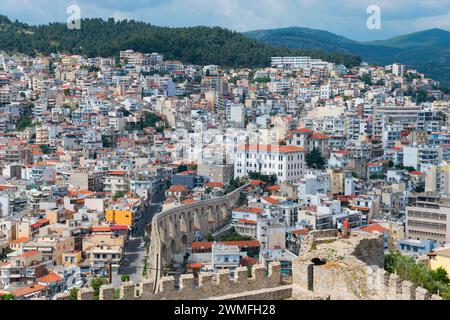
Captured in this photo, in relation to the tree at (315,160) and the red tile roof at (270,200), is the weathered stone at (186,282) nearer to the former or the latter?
the red tile roof at (270,200)


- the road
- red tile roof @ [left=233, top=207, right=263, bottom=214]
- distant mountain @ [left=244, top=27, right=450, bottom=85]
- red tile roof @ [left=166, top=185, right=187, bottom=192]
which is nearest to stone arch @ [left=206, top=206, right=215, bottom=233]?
red tile roof @ [left=233, top=207, right=263, bottom=214]

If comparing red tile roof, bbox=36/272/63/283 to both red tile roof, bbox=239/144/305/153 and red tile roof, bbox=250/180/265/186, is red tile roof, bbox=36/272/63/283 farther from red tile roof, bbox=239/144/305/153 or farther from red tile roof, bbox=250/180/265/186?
red tile roof, bbox=239/144/305/153

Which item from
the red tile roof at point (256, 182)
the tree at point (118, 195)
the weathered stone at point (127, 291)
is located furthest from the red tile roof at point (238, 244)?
the weathered stone at point (127, 291)

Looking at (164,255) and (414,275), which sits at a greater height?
(414,275)

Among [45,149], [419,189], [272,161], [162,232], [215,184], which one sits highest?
[45,149]

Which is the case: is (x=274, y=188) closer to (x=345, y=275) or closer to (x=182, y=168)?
(x=182, y=168)

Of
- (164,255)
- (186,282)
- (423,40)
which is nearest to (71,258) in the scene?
(164,255)
